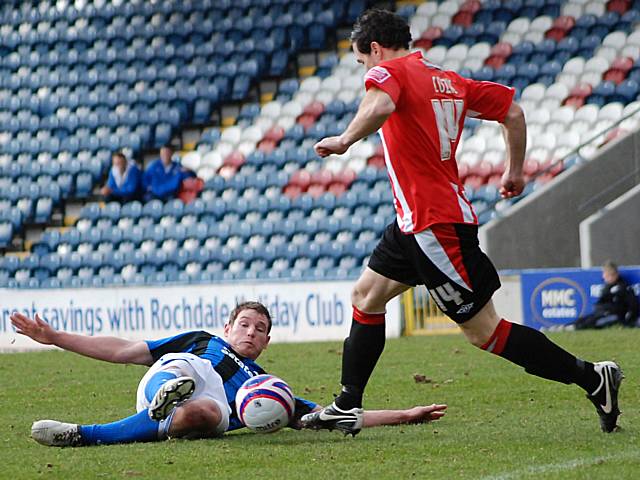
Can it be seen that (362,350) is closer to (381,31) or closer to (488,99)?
(488,99)

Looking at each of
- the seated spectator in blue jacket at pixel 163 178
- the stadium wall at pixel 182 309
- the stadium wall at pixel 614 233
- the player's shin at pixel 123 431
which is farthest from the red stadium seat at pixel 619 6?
the player's shin at pixel 123 431

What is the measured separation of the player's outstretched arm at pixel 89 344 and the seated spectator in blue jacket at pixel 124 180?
1507 centimetres

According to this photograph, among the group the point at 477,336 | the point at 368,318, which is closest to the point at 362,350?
the point at 368,318

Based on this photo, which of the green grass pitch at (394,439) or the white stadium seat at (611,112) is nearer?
the green grass pitch at (394,439)

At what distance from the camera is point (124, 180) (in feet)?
72.6

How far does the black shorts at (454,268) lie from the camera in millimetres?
6520

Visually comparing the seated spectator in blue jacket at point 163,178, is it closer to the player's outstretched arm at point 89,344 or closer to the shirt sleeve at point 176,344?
the shirt sleeve at point 176,344

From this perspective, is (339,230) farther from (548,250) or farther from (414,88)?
(414,88)

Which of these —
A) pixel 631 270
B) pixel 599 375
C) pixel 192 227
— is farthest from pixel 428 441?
pixel 192 227

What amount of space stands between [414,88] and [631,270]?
10009 millimetres

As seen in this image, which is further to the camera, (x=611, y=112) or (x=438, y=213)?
(x=611, y=112)

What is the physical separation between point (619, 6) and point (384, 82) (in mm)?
15765

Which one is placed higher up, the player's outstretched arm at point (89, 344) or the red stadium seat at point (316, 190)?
the red stadium seat at point (316, 190)

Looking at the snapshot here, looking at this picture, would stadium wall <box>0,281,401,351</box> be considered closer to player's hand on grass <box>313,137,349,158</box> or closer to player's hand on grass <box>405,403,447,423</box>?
player's hand on grass <box>405,403,447,423</box>
